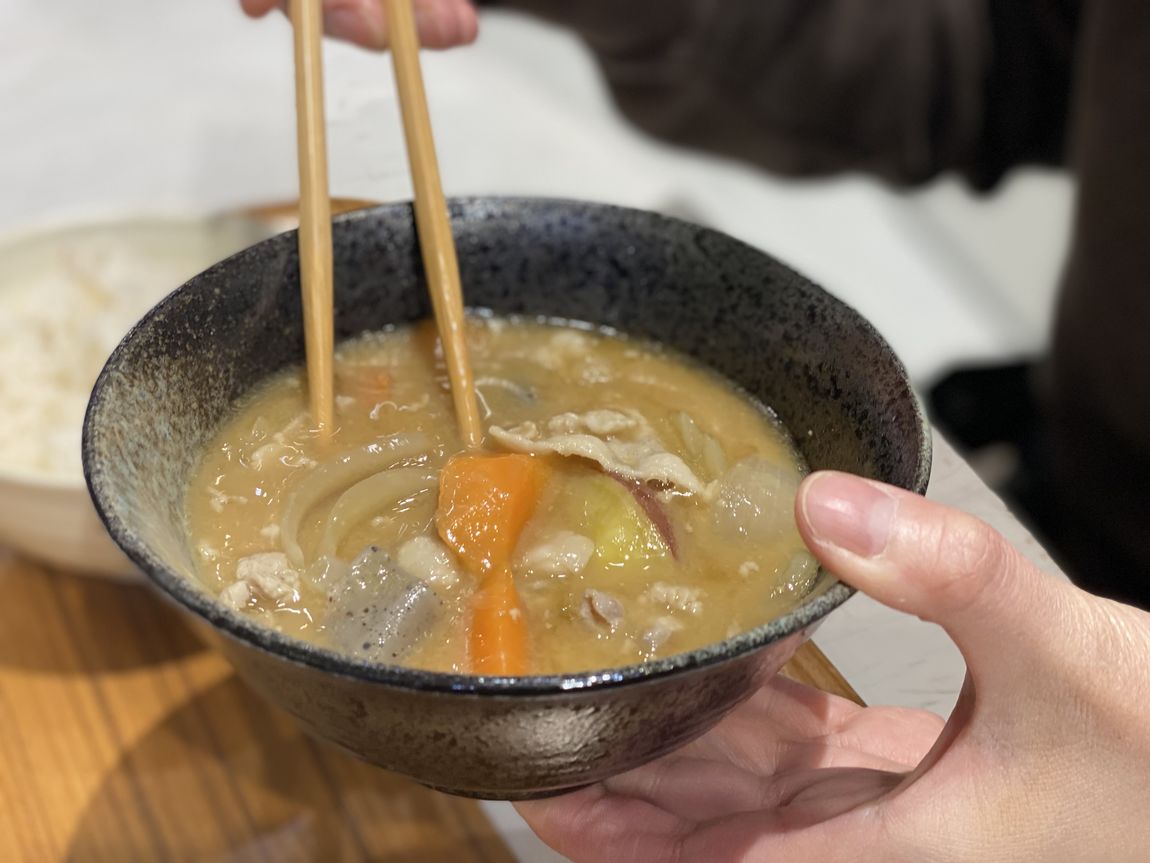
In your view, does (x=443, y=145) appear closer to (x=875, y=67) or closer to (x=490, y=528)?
(x=875, y=67)

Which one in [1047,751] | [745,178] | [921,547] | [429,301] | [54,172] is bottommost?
[745,178]

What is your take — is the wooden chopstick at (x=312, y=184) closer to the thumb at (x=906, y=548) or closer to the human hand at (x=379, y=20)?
the human hand at (x=379, y=20)

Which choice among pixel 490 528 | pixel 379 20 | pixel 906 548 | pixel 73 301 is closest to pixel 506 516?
pixel 490 528

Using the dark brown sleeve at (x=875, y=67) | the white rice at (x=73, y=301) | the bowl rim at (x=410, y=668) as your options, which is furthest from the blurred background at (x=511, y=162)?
the bowl rim at (x=410, y=668)

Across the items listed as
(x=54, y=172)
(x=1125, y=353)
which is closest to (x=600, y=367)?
(x=1125, y=353)

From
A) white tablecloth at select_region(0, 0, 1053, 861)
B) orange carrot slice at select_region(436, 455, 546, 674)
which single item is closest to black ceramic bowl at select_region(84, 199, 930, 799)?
orange carrot slice at select_region(436, 455, 546, 674)

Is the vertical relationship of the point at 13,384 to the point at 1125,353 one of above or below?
above

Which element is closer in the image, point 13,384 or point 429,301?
point 429,301

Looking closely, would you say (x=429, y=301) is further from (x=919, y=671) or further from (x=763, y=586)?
(x=919, y=671)
